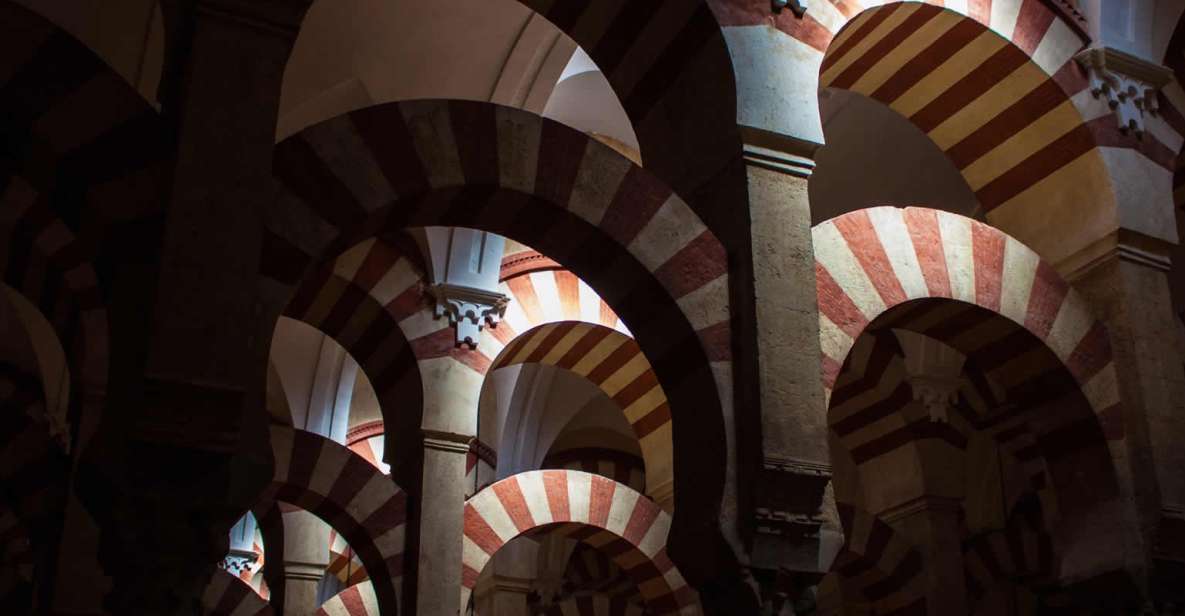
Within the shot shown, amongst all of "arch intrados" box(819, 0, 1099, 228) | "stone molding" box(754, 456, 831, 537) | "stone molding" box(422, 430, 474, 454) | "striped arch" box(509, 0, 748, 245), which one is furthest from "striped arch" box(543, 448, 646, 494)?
"stone molding" box(754, 456, 831, 537)

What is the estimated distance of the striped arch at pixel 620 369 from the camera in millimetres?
8914

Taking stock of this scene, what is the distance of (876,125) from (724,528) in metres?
5.72

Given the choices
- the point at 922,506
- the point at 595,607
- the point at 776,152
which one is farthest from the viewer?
the point at 595,607

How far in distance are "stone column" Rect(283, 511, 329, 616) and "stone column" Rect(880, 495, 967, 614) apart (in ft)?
14.1

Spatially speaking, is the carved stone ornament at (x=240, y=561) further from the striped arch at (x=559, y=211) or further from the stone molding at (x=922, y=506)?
the striped arch at (x=559, y=211)

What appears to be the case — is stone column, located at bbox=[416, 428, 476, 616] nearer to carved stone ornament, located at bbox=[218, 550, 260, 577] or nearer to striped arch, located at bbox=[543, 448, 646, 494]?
carved stone ornament, located at bbox=[218, 550, 260, 577]

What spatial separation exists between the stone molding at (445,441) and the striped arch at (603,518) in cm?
65

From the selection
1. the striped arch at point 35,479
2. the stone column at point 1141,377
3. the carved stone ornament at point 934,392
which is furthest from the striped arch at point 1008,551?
the striped arch at point 35,479

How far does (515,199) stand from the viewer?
434 centimetres

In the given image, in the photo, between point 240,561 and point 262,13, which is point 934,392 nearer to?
point 262,13

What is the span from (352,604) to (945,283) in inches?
228

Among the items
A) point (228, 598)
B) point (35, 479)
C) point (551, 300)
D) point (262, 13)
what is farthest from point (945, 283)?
point (228, 598)

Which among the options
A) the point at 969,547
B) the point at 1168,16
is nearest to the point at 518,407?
the point at 969,547

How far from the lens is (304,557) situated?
9234mm
